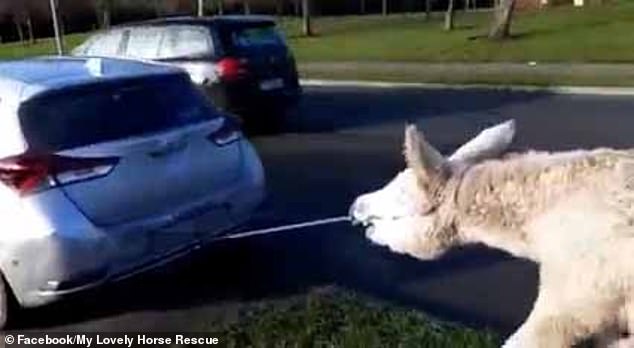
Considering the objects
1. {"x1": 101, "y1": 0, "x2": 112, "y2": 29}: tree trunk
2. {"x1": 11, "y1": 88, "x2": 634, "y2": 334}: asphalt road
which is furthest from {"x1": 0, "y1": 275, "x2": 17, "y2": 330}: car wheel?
{"x1": 101, "y1": 0, "x2": 112, "y2": 29}: tree trunk

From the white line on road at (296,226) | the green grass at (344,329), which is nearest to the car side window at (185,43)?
the white line on road at (296,226)

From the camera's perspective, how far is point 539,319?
8.00 feet

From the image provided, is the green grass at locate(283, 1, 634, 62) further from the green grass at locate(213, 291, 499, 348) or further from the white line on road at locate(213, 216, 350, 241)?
the green grass at locate(213, 291, 499, 348)

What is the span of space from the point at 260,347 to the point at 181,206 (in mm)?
1735

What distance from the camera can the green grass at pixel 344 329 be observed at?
18.1ft

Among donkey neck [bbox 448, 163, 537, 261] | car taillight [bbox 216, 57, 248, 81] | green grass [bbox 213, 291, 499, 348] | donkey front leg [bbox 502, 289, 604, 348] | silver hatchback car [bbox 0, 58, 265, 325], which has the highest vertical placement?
donkey neck [bbox 448, 163, 537, 261]

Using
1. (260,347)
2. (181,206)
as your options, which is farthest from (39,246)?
(260,347)

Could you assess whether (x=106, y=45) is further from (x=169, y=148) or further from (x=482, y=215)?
(x=482, y=215)

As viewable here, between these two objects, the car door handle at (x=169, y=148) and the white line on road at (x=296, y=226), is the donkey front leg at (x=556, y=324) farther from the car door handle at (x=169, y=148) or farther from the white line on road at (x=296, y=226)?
the white line on road at (x=296, y=226)

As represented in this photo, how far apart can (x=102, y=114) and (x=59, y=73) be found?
567 mm

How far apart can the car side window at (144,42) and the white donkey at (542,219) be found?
1523 cm

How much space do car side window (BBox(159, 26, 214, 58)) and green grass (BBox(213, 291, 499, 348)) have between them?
35.9ft

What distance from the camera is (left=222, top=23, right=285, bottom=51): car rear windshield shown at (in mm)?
17172

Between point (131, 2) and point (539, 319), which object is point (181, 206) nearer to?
point (539, 319)
